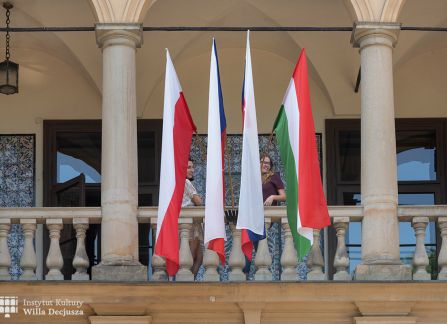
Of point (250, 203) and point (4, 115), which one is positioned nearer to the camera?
point (250, 203)

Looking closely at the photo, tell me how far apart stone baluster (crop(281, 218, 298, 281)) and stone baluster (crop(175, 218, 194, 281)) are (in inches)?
35.1

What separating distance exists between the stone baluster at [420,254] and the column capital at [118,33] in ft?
10.8

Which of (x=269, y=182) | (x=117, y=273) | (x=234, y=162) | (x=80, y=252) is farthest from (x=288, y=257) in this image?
(x=234, y=162)

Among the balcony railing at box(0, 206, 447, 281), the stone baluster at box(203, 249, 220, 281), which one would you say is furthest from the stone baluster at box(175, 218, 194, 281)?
the stone baluster at box(203, 249, 220, 281)

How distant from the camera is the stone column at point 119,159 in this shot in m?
14.4

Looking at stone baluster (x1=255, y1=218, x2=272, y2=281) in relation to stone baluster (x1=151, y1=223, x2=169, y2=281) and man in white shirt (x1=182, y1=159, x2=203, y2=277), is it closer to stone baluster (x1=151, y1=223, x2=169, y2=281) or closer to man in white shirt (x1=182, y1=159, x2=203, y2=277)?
man in white shirt (x1=182, y1=159, x2=203, y2=277)

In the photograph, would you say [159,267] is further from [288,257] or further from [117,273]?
[288,257]

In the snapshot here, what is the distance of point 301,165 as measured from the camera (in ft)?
46.6

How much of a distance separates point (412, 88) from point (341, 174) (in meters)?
1.34

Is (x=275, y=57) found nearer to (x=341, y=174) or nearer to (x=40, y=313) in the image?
(x=341, y=174)

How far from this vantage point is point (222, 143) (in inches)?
567

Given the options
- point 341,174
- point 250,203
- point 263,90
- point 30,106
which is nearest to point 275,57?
point 263,90

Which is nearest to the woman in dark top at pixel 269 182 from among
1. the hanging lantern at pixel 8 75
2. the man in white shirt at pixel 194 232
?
the man in white shirt at pixel 194 232

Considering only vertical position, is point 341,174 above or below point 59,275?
above
